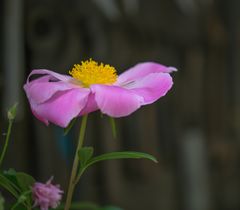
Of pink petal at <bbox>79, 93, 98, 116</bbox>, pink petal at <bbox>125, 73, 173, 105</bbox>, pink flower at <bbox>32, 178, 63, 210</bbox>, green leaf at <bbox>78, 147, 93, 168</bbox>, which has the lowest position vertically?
pink flower at <bbox>32, 178, 63, 210</bbox>

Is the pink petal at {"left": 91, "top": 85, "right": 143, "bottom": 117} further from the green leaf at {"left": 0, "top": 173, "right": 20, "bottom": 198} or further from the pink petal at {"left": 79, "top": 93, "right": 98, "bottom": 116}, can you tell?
the green leaf at {"left": 0, "top": 173, "right": 20, "bottom": 198}

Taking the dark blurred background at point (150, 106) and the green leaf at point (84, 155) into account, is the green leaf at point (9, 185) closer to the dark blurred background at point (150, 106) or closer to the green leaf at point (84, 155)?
the green leaf at point (84, 155)

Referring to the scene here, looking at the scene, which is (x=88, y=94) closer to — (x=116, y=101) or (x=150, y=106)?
(x=116, y=101)

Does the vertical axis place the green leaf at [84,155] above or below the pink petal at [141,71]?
below

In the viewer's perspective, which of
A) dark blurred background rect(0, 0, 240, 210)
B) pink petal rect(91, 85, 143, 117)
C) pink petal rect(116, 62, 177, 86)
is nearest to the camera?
pink petal rect(91, 85, 143, 117)

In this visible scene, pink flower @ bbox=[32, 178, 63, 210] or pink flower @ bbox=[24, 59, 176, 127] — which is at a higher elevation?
pink flower @ bbox=[24, 59, 176, 127]

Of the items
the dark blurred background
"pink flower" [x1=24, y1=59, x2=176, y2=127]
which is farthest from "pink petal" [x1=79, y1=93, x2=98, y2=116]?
the dark blurred background

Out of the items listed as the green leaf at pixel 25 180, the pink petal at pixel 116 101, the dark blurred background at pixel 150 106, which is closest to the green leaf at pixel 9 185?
the green leaf at pixel 25 180
